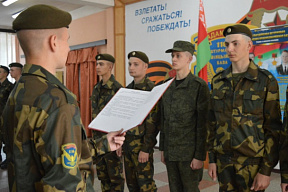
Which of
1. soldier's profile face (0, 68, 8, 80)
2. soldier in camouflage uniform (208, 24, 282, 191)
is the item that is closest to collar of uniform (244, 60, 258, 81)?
soldier in camouflage uniform (208, 24, 282, 191)

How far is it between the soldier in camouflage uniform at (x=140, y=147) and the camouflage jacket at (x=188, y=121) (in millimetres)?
303

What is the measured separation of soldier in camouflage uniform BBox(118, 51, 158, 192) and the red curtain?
442cm

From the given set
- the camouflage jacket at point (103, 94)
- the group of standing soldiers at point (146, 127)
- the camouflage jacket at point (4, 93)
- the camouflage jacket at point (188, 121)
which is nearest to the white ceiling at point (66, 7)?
the camouflage jacket at point (4, 93)

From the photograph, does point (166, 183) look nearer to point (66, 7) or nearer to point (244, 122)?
point (244, 122)

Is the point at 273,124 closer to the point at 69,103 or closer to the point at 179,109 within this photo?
the point at 179,109

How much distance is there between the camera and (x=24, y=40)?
3.34 ft

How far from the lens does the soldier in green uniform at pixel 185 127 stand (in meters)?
2.25

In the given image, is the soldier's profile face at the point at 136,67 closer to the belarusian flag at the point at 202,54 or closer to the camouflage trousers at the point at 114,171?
the camouflage trousers at the point at 114,171

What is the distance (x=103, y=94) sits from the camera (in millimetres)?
3152

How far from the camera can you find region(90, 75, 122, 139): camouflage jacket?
309 cm

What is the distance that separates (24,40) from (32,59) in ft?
0.24

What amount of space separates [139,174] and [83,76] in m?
5.30

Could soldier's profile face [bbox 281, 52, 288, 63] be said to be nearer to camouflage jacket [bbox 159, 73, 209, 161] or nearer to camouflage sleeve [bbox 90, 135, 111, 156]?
camouflage jacket [bbox 159, 73, 209, 161]

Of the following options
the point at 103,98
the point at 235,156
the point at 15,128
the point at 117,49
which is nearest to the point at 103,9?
the point at 117,49
